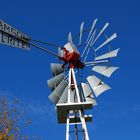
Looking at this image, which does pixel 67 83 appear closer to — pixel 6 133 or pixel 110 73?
pixel 110 73

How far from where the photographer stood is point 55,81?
17.3 m

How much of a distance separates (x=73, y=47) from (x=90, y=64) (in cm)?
91

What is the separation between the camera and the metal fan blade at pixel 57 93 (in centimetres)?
1689

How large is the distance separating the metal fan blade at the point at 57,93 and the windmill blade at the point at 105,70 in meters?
1.28

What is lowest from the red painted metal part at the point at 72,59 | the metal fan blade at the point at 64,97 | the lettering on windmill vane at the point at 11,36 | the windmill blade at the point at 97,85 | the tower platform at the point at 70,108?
the tower platform at the point at 70,108

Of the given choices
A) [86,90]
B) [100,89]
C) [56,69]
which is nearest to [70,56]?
[56,69]

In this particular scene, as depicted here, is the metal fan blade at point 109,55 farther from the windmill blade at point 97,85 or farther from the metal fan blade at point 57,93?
the metal fan blade at point 57,93

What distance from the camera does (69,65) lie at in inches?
687

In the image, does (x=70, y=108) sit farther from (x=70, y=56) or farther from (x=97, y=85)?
(x=70, y=56)

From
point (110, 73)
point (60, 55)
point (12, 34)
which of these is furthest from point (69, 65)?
point (12, 34)

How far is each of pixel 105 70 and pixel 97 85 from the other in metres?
0.62

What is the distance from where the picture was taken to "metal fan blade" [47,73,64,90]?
56.2 feet

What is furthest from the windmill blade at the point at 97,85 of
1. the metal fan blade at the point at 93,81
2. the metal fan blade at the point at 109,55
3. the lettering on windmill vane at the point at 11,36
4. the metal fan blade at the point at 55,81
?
the lettering on windmill vane at the point at 11,36

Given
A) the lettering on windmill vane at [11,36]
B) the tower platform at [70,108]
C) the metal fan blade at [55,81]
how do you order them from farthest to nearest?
the metal fan blade at [55,81] < the tower platform at [70,108] < the lettering on windmill vane at [11,36]
